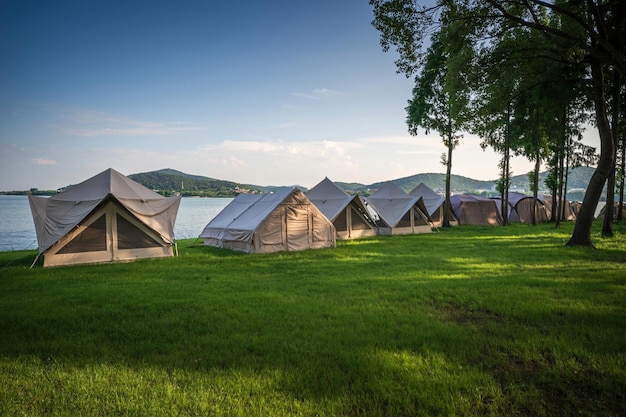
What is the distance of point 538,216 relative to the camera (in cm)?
3206

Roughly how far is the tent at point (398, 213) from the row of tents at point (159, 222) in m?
0.13

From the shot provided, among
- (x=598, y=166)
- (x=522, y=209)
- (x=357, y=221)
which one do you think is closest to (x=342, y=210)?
(x=357, y=221)

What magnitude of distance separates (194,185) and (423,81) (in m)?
99.2

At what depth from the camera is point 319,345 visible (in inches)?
182

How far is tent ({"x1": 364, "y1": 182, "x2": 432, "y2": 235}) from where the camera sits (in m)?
22.0

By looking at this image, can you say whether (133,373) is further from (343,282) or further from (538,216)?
(538,216)

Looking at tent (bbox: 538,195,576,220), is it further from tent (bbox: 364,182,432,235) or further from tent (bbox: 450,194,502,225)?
tent (bbox: 364,182,432,235)

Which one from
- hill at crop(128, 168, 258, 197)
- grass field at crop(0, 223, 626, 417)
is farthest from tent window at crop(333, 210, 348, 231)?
hill at crop(128, 168, 258, 197)

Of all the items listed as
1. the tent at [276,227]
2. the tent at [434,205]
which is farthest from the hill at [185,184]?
the tent at [276,227]

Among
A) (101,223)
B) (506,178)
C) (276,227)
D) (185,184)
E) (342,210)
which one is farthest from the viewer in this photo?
(185,184)

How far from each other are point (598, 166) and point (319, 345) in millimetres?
15354

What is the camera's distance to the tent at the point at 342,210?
1934 centimetres

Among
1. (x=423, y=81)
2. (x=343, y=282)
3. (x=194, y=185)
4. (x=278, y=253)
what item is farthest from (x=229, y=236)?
(x=194, y=185)

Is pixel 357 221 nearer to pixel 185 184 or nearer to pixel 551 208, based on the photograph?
pixel 551 208
